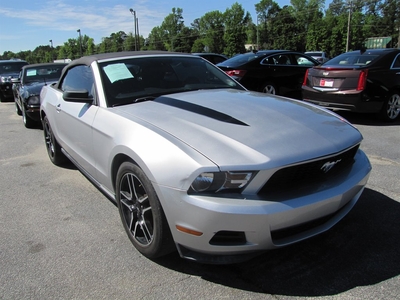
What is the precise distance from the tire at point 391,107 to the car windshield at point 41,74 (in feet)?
25.9

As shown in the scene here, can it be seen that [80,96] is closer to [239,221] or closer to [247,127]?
[247,127]

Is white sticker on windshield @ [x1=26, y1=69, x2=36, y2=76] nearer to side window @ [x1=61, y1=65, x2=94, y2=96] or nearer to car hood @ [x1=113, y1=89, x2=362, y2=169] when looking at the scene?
side window @ [x1=61, y1=65, x2=94, y2=96]

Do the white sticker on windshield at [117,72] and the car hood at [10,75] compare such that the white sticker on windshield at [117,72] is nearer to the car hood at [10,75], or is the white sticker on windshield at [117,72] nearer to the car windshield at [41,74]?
the car windshield at [41,74]

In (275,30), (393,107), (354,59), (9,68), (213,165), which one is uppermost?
(275,30)

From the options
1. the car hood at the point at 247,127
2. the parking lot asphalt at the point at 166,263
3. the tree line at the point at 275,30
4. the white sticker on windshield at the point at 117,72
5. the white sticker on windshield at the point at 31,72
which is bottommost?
the parking lot asphalt at the point at 166,263

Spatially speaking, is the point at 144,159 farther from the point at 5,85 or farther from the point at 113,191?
the point at 5,85

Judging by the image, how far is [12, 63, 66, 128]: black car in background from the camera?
24.2ft

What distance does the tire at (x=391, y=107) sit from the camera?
691cm

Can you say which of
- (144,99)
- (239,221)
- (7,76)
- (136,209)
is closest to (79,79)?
(144,99)

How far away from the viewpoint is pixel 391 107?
7.02 m

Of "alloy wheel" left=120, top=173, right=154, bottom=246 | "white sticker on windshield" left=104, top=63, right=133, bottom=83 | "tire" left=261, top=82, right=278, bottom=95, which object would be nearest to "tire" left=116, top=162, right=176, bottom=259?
"alloy wheel" left=120, top=173, right=154, bottom=246

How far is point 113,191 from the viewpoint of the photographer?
3006mm

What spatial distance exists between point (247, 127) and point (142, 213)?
39.5 inches

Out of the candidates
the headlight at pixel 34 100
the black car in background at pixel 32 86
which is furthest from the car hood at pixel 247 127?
the black car in background at pixel 32 86
